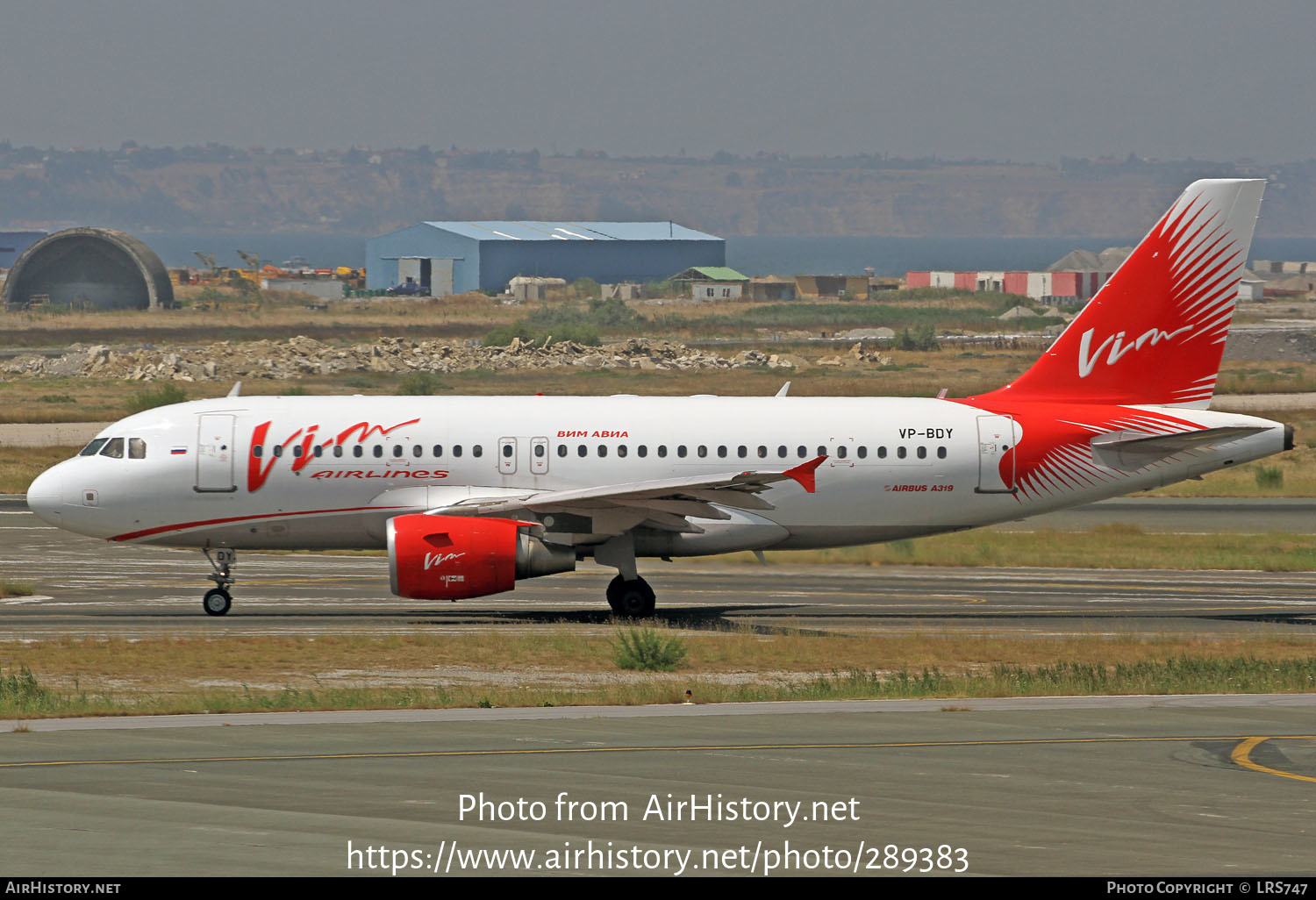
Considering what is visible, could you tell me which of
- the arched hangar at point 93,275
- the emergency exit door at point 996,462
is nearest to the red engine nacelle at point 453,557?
the emergency exit door at point 996,462

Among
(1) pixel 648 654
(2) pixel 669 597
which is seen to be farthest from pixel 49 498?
(1) pixel 648 654

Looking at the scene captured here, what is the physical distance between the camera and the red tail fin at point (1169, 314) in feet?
115

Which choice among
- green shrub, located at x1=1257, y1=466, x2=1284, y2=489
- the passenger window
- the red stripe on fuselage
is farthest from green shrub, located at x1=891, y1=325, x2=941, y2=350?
the passenger window

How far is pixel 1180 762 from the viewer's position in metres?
18.2

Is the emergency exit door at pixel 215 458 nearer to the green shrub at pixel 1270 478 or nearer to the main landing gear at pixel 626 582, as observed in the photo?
the main landing gear at pixel 626 582

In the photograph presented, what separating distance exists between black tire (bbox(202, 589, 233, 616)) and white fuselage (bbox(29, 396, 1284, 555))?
117 cm

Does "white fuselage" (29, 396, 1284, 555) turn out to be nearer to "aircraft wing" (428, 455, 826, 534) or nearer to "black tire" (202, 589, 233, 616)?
"aircraft wing" (428, 455, 826, 534)

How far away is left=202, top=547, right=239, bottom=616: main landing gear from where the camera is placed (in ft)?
106

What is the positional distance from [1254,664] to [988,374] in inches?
3091

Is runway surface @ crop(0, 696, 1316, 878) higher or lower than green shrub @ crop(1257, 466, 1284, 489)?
higher

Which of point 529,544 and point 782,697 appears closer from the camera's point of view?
point 782,697
